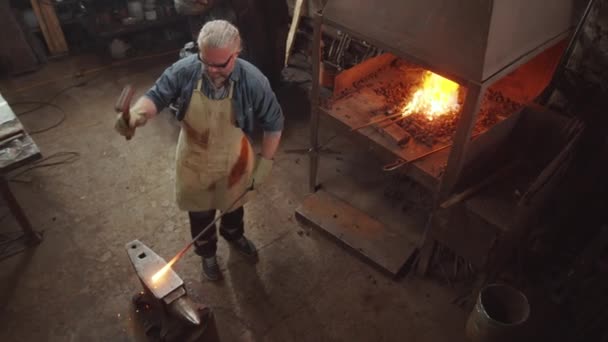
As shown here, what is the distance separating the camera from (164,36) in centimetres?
672

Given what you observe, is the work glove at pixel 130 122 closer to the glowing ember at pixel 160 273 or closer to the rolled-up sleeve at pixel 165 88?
the rolled-up sleeve at pixel 165 88

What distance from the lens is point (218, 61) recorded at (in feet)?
8.21

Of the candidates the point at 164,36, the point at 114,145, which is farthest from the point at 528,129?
the point at 164,36

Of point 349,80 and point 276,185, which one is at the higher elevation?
point 349,80

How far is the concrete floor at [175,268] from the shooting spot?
11.0ft

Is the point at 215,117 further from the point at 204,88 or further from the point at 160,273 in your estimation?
the point at 160,273

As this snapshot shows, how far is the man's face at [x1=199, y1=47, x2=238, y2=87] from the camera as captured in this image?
2.47m

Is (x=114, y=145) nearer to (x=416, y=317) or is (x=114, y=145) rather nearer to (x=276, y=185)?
(x=276, y=185)

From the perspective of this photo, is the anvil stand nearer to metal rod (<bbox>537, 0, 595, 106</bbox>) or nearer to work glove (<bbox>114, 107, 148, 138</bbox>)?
work glove (<bbox>114, 107, 148, 138</bbox>)

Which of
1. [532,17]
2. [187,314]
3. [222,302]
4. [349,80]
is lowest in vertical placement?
[222,302]

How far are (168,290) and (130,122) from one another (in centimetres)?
97

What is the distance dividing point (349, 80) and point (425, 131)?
2.75 feet

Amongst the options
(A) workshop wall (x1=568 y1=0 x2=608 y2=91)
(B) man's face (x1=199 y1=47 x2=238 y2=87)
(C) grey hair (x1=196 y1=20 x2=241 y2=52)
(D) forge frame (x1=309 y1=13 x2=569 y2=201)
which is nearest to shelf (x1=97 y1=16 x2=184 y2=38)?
(D) forge frame (x1=309 y1=13 x2=569 y2=201)

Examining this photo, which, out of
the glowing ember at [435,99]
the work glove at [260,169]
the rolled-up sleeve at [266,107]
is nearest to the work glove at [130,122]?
the rolled-up sleeve at [266,107]
